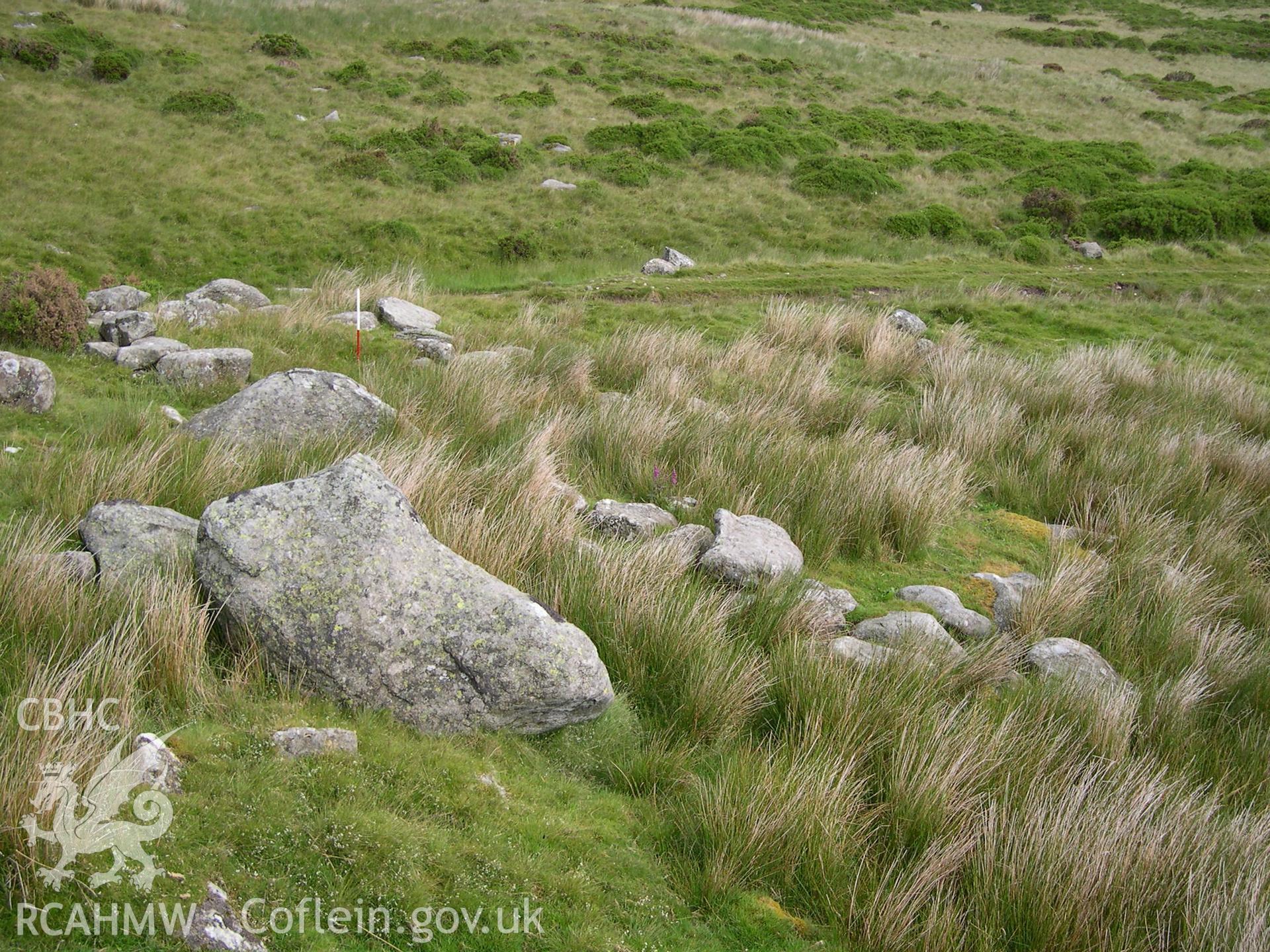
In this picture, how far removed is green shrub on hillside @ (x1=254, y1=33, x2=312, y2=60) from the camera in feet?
88.1

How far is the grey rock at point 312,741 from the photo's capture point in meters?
3.88

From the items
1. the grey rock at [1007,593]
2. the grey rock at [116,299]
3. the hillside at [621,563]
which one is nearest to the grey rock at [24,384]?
the hillside at [621,563]

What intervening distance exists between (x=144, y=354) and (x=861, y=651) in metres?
7.55

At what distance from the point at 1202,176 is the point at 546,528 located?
29.3 metres

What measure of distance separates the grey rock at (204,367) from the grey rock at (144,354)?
4.9 inches

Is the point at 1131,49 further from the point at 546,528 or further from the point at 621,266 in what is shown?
the point at 546,528

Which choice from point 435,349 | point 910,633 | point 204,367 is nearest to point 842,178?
point 435,349

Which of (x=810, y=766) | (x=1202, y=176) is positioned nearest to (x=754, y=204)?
(x=1202, y=176)

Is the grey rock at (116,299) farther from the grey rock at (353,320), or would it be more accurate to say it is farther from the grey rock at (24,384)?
the grey rock at (24,384)

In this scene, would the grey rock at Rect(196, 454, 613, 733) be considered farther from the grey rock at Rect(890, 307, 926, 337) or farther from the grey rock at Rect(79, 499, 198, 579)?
the grey rock at Rect(890, 307, 926, 337)

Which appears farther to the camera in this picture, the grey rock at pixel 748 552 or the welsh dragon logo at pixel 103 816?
the grey rock at pixel 748 552

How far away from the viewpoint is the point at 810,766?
14.6 ft

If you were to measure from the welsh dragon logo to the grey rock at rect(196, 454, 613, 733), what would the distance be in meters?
1.06

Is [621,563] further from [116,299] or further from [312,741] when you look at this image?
[116,299]
